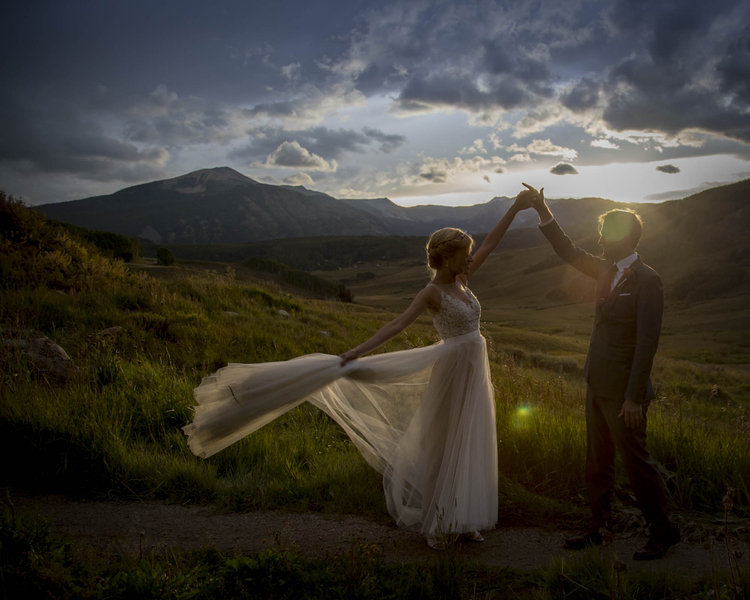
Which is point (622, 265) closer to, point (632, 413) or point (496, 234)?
point (632, 413)

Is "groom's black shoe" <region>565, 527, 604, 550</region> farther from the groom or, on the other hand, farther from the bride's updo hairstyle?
the bride's updo hairstyle

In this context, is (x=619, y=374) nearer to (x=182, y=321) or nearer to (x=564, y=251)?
(x=564, y=251)

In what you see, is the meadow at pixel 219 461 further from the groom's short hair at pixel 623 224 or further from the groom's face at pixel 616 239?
the groom's short hair at pixel 623 224

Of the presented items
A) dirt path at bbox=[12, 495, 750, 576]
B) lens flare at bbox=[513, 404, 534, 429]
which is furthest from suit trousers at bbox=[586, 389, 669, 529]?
lens flare at bbox=[513, 404, 534, 429]

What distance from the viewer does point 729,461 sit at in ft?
15.7

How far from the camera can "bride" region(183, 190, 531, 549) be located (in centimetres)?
414

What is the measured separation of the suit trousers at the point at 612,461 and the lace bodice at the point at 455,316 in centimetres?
112

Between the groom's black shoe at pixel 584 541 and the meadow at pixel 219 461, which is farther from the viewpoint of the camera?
the groom's black shoe at pixel 584 541

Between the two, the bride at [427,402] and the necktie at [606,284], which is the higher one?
the necktie at [606,284]

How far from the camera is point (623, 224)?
13.3ft

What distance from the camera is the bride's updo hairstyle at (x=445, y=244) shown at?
13.8ft

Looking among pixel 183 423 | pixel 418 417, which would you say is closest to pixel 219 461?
pixel 183 423

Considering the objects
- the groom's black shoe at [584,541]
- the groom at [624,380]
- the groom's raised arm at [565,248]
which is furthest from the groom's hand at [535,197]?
the groom's black shoe at [584,541]

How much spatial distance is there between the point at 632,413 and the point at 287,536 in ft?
9.09
